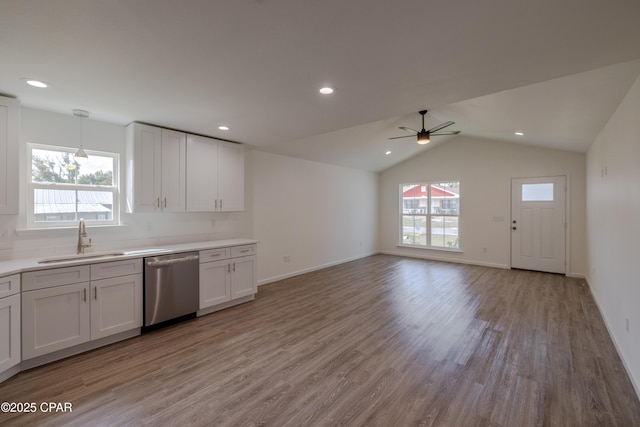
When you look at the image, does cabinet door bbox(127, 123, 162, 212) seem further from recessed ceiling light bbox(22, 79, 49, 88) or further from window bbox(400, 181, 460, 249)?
window bbox(400, 181, 460, 249)

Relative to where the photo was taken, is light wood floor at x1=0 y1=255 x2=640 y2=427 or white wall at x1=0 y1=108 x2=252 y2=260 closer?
light wood floor at x1=0 y1=255 x2=640 y2=427

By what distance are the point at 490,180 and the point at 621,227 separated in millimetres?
4159

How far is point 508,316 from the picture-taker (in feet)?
12.0

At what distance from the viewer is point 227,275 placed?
3900mm

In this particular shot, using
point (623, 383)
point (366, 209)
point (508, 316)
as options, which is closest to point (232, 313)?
point (508, 316)

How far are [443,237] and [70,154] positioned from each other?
7618 mm

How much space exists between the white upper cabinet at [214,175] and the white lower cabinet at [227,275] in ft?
2.39

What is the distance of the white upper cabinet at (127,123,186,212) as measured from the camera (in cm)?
337

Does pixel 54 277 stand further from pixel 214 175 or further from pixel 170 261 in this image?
pixel 214 175

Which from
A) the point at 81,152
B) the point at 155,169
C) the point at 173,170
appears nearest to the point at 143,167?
the point at 155,169

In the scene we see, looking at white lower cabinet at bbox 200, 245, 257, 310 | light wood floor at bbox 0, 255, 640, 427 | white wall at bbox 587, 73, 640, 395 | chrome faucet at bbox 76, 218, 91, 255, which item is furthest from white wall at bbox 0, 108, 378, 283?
white wall at bbox 587, 73, 640, 395

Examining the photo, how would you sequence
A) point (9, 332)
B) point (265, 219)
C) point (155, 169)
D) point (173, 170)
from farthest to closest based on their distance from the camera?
1. point (265, 219)
2. point (173, 170)
3. point (155, 169)
4. point (9, 332)

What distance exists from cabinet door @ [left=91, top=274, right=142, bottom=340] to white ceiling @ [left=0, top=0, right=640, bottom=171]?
6.06ft

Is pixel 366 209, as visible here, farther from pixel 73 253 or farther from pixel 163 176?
pixel 73 253
